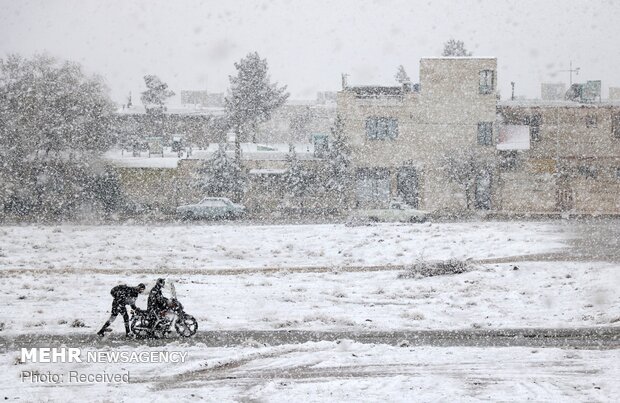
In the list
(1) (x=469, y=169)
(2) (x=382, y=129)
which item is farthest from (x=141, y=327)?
(2) (x=382, y=129)

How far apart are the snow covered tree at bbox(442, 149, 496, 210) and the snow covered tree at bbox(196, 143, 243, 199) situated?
1470 centimetres

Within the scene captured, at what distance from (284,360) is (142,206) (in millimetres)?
42715

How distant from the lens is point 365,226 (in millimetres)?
40250

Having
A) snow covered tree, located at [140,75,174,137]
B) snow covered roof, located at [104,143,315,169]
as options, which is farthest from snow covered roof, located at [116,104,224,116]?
snow covered roof, located at [104,143,315,169]

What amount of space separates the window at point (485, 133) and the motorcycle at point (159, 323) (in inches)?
1723

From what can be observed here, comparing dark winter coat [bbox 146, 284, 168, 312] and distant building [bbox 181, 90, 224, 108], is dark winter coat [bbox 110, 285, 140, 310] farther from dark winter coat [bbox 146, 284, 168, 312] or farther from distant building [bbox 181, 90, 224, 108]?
distant building [bbox 181, 90, 224, 108]

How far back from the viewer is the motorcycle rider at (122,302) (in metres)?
16.3

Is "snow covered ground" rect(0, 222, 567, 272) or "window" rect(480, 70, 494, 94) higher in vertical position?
"window" rect(480, 70, 494, 94)

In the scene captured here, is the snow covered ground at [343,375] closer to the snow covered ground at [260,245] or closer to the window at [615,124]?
the snow covered ground at [260,245]

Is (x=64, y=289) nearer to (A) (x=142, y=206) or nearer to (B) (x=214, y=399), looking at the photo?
(B) (x=214, y=399)

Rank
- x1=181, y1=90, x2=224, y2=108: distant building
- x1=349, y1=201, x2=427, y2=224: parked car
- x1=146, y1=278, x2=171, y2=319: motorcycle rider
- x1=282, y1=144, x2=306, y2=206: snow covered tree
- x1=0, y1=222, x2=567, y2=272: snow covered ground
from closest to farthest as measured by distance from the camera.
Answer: x1=146, y1=278, x2=171, y2=319: motorcycle rider < x1=0, y1=222, x2=567, y2=272: snow covered ground < x1=349, y1=201, x2=427, y2=224: parked car < x1=282, y1=144, x2=306, y2=206: snow covered tree < x1=181, y1=90, x2=224, y2=108: distant building

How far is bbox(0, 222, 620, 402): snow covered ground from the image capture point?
1238 centimetres

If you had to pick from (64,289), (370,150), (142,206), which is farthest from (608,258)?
(142,206)

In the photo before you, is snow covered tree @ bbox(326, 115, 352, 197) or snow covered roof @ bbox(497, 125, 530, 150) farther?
snow covered roof @ bbox(497, 125, 530, 150)
